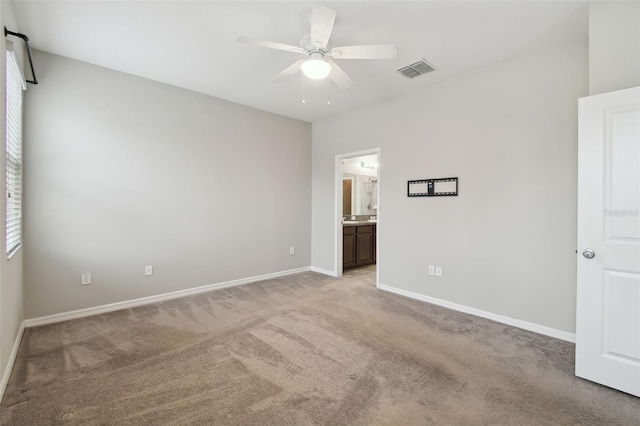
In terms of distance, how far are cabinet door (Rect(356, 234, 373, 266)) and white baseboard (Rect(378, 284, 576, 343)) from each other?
4.94ft

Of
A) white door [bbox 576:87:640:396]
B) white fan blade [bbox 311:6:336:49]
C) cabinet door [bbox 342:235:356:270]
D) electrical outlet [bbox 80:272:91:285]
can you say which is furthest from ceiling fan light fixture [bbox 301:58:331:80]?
cabinet door [bbox 342:235:356:270]

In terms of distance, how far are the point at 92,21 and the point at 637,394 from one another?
491cm

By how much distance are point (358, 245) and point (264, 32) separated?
3.96m

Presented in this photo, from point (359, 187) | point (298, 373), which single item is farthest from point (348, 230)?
point (298, 373)

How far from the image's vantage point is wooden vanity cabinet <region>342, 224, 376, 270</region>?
17.3ft

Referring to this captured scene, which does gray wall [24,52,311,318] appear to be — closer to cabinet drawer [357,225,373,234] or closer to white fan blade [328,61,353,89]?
cabinet drawer [357,225,373,234]

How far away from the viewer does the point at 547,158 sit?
9.01ft

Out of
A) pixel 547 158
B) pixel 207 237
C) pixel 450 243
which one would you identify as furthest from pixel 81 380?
pixel 547 158

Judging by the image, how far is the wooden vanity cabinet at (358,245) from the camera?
527cm

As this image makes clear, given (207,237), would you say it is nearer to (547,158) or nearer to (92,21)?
(92,21)

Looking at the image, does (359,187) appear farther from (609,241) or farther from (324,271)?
(609,241)

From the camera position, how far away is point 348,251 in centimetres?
534

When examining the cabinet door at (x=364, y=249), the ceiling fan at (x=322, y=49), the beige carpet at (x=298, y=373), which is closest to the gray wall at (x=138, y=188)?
the beige carpet at (x=298, y=373)

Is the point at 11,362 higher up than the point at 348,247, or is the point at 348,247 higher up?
the point at 348,247
